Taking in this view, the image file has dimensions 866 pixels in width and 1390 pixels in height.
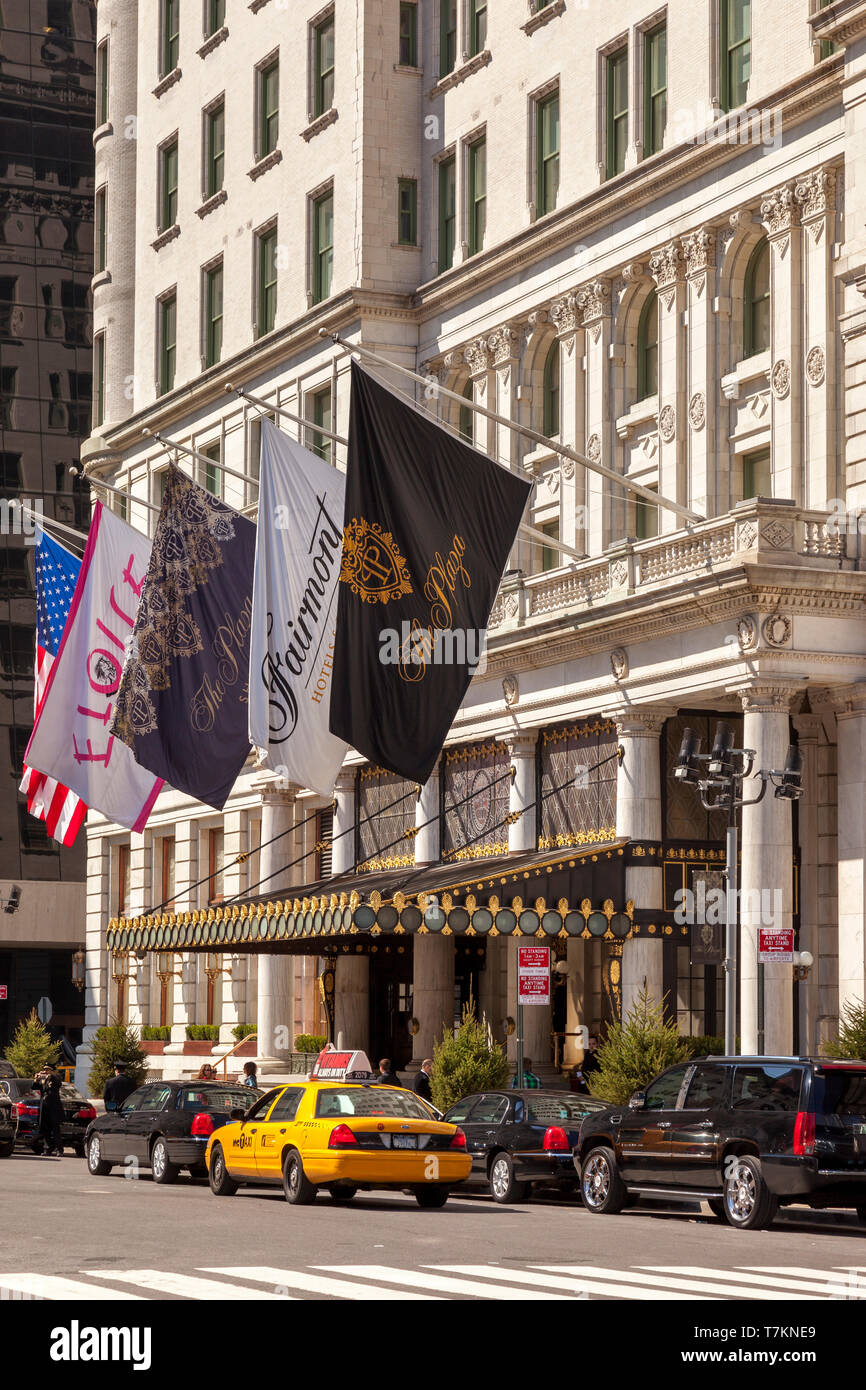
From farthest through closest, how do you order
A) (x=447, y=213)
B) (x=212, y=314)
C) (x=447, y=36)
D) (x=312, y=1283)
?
(x=212, y=314), (x=447, y=36), (x=447, y=213), (x=312, y=1283)

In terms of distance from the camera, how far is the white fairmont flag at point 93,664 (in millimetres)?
43344

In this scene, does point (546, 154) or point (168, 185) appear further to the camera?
point (168, 185)

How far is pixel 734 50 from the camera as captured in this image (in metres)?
39.7

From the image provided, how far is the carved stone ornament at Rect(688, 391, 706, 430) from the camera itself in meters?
39.5

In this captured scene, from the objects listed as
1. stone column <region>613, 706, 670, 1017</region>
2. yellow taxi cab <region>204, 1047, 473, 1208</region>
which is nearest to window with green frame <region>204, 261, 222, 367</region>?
stone column <region>613, 706, 670, 1017</region>

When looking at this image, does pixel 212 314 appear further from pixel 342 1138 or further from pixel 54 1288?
pixel 54 1288

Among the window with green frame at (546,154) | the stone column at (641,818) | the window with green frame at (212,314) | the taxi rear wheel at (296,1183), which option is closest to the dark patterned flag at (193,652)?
the stone column at (641,818)

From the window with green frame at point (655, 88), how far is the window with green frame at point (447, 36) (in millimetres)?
8578

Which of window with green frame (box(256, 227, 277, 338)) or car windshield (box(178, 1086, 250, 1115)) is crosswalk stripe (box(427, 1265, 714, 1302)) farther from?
window with green frame (box(256, 227, 277, 338))

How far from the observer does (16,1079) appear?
137 ft

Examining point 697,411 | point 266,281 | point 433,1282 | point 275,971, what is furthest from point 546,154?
point 433,1282

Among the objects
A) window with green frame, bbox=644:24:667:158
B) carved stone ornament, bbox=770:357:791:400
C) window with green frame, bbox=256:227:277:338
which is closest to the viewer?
carved stone ornament, bbox=770:357:791:400

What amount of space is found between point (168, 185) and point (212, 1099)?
37.5 m

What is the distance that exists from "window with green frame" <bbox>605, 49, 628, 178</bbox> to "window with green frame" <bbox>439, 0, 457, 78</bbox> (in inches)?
285
